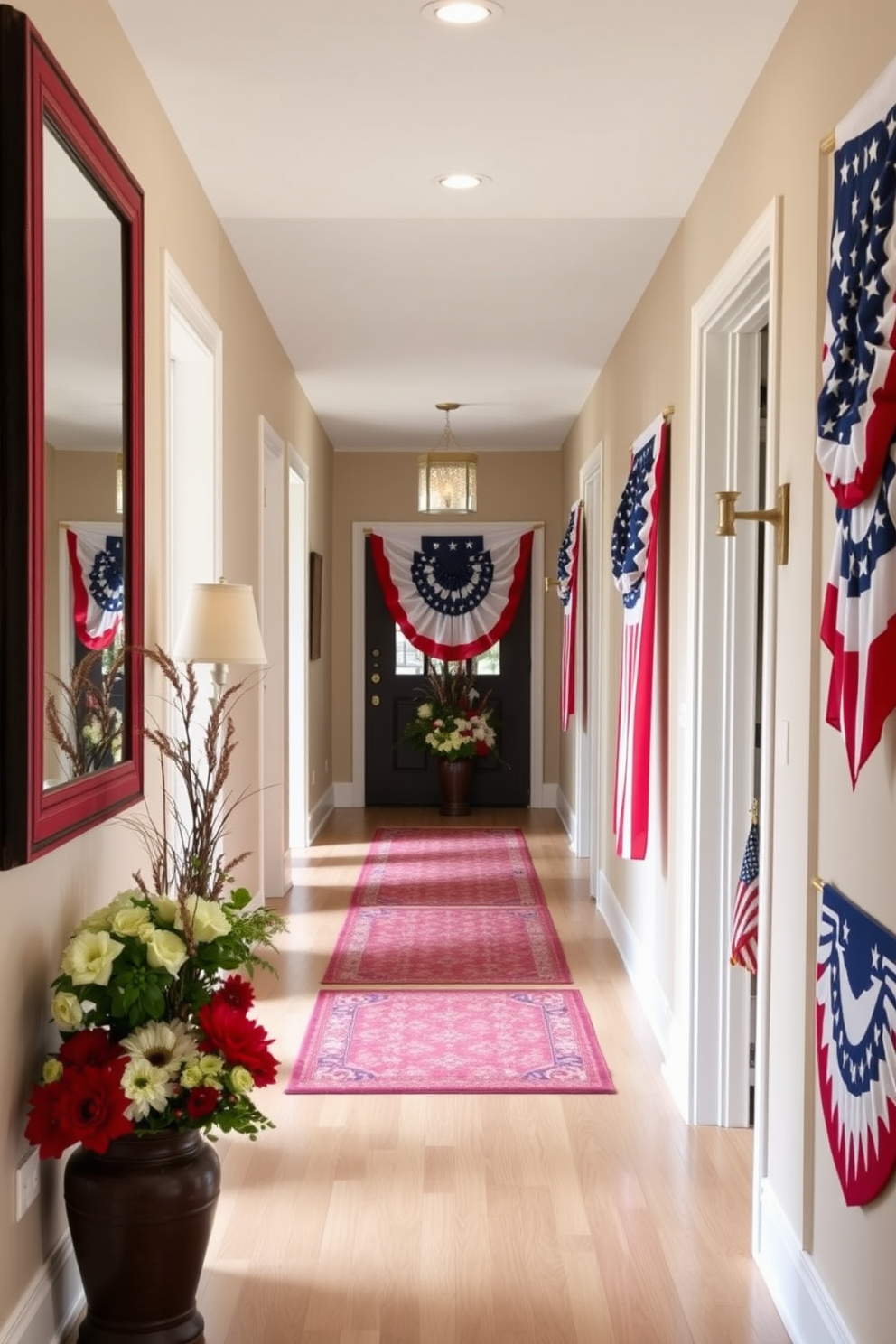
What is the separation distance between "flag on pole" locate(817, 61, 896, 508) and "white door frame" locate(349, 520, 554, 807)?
24.2ft

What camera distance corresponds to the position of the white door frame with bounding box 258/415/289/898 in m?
6.19

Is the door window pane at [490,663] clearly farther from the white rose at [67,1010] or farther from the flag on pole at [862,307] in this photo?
the flag on pole at [862,307]

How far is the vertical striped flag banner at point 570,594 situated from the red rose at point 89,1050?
5.21m

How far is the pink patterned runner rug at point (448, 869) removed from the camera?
6.55 m

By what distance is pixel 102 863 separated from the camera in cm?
285

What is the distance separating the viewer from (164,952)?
244cm

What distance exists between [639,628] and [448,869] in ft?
9.73

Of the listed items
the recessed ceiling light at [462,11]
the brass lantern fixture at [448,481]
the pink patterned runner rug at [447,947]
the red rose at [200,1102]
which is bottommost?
the pink patterned runner rug at [447,947]

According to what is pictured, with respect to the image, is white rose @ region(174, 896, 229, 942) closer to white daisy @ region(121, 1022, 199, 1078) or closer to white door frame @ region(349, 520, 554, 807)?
white daisy @ region(121, 1022, 199, 1078)

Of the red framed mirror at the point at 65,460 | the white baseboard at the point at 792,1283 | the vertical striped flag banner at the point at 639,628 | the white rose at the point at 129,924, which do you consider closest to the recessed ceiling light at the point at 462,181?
the vertical striped flag banner at the point at 639,628

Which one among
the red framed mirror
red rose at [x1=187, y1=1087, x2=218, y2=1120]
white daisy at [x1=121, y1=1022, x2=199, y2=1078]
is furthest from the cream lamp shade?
red rose at [x1=187, y1=1087, x2=218, y2=1120]

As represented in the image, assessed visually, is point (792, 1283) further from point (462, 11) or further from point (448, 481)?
point (448, 481)

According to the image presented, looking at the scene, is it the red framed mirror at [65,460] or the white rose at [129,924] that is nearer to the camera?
the red framed mirror at [65,460]

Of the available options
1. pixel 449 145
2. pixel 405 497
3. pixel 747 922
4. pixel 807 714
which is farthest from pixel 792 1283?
pixel 405 497
